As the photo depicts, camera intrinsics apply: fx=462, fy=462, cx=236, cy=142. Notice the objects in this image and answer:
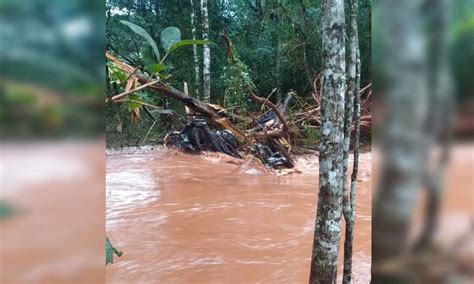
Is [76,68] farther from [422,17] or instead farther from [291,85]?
[291,85]

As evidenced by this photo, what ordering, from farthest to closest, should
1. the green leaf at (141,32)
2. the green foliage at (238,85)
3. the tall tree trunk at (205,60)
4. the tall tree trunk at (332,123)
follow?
the tall tree trunk at (205,60), the green foliage at (238,85), the tall tree trunk at (332,123), the green leaf at (141,32)

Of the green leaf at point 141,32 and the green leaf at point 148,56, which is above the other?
the green leaf at point 141,32

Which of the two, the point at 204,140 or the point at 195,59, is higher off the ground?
the point at 195,59

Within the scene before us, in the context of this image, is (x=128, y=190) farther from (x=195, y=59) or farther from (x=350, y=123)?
(x=195, y=59)

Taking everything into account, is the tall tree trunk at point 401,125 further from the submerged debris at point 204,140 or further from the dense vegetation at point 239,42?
the dense vegetation at point 239,42

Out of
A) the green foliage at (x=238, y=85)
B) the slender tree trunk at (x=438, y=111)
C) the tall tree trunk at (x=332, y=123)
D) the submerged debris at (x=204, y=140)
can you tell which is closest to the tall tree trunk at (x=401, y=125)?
the slender tree trunk at (x=438, y=111)

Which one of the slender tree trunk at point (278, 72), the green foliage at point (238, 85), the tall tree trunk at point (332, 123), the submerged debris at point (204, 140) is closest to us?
the tall tree trunk at point (332, 123)

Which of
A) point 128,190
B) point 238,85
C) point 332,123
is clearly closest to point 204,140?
point 238,85

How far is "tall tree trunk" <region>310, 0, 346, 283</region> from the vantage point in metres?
1.58

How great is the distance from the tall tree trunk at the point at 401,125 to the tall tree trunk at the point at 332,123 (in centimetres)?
119

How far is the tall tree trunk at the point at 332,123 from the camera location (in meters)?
1.58

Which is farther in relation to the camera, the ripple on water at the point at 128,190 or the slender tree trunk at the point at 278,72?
the slender tree trunk at the point at 278,72

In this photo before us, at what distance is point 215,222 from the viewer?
13.0 ft

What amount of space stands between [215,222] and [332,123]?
253 centimetres
